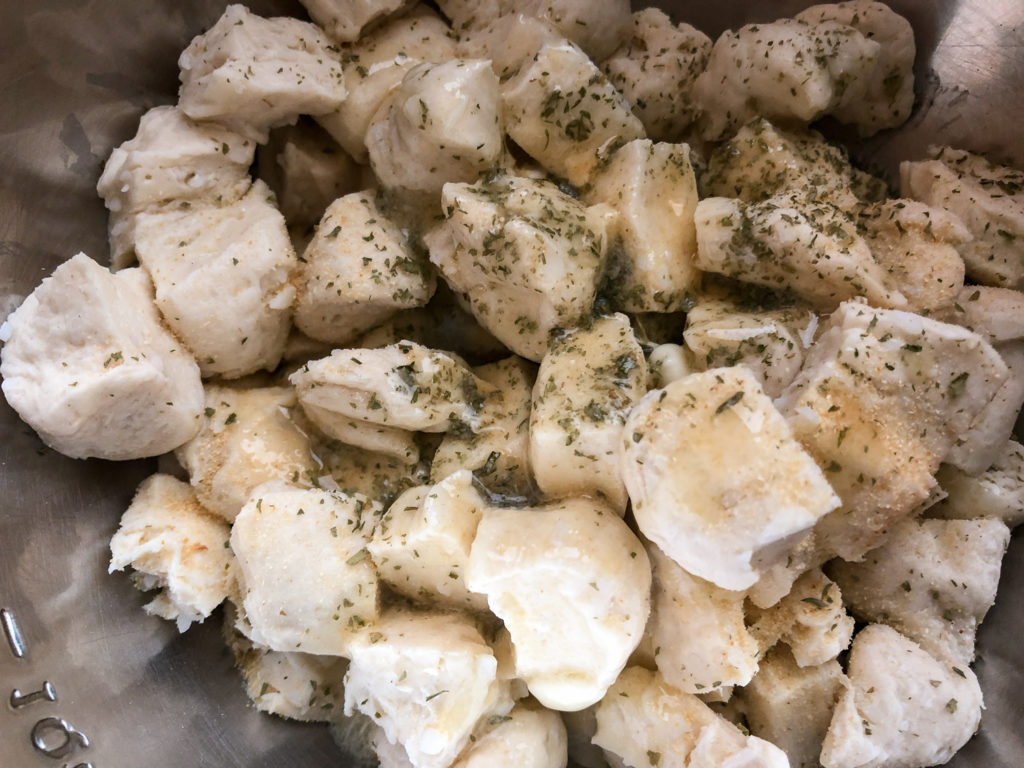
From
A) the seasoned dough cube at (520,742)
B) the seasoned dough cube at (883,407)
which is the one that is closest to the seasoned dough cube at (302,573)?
the seasoned dough cube at (520,742)

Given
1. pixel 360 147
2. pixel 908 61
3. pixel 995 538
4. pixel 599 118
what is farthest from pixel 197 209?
pixel 995 538

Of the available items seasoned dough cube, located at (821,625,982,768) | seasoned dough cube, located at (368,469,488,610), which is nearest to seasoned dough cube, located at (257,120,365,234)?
seasoned dough cube, located at (368,469,488,610)

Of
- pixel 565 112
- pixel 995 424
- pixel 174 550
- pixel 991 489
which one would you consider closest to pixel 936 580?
pixel 991 489

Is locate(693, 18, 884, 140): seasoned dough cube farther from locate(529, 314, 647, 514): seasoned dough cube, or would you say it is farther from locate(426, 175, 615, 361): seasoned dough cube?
locate(529, 314, 647, 514): seasoned dough cube

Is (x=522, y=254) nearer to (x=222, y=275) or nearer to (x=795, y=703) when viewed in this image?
(x=222, y=275)

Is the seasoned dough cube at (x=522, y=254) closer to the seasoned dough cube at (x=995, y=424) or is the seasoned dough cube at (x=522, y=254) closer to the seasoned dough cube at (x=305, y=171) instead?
the seasoned dough cube at (x=305, y=171)

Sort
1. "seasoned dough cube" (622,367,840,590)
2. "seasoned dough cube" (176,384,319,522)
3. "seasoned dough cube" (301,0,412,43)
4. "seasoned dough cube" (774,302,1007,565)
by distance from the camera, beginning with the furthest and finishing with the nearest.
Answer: "seasoned dough cube" (301,0,412,43)
"seasoned dough cube" (176,384,319,522)
"seasoned dough cube" (774,302,1007,565)
"seasoned dough cube" (622,367,840,590)

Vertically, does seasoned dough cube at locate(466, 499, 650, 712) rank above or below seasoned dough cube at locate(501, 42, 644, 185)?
below
